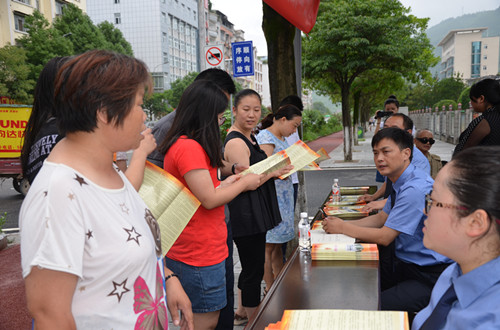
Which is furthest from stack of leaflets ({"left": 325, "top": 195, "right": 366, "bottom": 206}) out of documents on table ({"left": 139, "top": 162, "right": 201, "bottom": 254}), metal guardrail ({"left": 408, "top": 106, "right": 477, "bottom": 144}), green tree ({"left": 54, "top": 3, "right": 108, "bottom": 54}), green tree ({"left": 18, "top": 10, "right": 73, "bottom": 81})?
green tree ({"left": 54, "top": 3, "right": 108, "bottom": 54})

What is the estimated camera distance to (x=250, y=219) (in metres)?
2.66

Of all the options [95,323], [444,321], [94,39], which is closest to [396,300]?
[444,321]

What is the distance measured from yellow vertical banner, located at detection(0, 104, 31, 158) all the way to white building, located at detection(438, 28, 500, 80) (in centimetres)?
11198

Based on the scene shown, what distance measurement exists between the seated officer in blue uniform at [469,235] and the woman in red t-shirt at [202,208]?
1.04m

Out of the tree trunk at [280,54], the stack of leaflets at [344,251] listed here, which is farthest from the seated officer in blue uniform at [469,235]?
the tree trunk at [280,54]

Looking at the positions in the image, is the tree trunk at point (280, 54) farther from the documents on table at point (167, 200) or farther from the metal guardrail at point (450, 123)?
the metal guardrail at point (450, 123)

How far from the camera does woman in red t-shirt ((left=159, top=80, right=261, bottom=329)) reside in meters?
1.94

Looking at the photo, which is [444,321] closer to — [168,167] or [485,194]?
[485,194]

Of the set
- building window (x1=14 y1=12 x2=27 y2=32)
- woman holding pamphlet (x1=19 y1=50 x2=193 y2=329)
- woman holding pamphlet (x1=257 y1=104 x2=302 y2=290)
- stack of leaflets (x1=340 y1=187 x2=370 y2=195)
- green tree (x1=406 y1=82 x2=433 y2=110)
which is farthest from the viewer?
green tree (x1=406 y1=82 x2=433 y2=110)

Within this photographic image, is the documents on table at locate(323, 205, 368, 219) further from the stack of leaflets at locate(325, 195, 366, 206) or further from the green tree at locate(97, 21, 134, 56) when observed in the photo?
the green tree at locate(97, 21, 134, 56)

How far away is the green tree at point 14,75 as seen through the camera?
1855 cm

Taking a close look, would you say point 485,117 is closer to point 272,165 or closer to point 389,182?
point 389,182

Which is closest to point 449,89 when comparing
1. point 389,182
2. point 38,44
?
point 38,44

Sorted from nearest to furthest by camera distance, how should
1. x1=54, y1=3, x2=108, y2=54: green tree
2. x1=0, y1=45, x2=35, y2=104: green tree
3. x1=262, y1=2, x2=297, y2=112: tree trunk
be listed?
1. x1=262, y1=2, x2=297, y2=112: tree trunk
2. x1=0, y1=45, x2=35, y2=104: green tree
3. x1=54, y1=3, x2=108, y2=54: green tree
